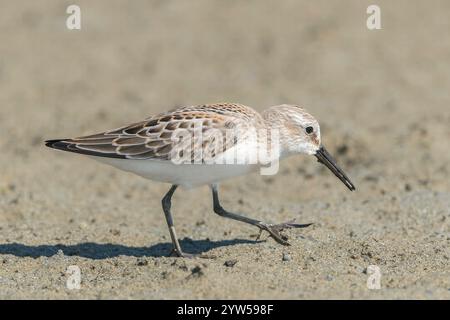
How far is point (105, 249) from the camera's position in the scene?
28.7 feet

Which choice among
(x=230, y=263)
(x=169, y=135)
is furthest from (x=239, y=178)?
(x=230, y=263)

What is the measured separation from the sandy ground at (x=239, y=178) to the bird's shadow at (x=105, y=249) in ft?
0.10

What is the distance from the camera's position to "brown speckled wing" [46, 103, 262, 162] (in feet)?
26.0

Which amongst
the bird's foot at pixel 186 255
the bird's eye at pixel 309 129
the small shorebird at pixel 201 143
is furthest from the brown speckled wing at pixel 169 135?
the bird's foot at pixel 186 255

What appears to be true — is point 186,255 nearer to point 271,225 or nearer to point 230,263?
point 230,263

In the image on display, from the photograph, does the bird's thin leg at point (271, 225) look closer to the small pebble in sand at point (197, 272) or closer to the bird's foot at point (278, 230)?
the bird's foot at point (278, 230)

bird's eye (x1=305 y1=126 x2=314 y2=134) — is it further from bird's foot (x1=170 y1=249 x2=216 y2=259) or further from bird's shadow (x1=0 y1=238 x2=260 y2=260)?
bird's foot (x1=170 y1=249 x2=216 y2=259)

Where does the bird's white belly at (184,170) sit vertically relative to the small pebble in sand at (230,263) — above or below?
above

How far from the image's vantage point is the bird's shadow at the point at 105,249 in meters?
8.54

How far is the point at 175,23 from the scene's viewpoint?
1798cm

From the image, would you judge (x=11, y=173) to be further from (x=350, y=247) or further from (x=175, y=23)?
(x=175, y=23)

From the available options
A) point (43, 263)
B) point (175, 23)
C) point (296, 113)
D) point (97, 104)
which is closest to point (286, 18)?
point (175, 23)

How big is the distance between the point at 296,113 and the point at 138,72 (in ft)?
28.1

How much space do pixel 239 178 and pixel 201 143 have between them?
4.18m
